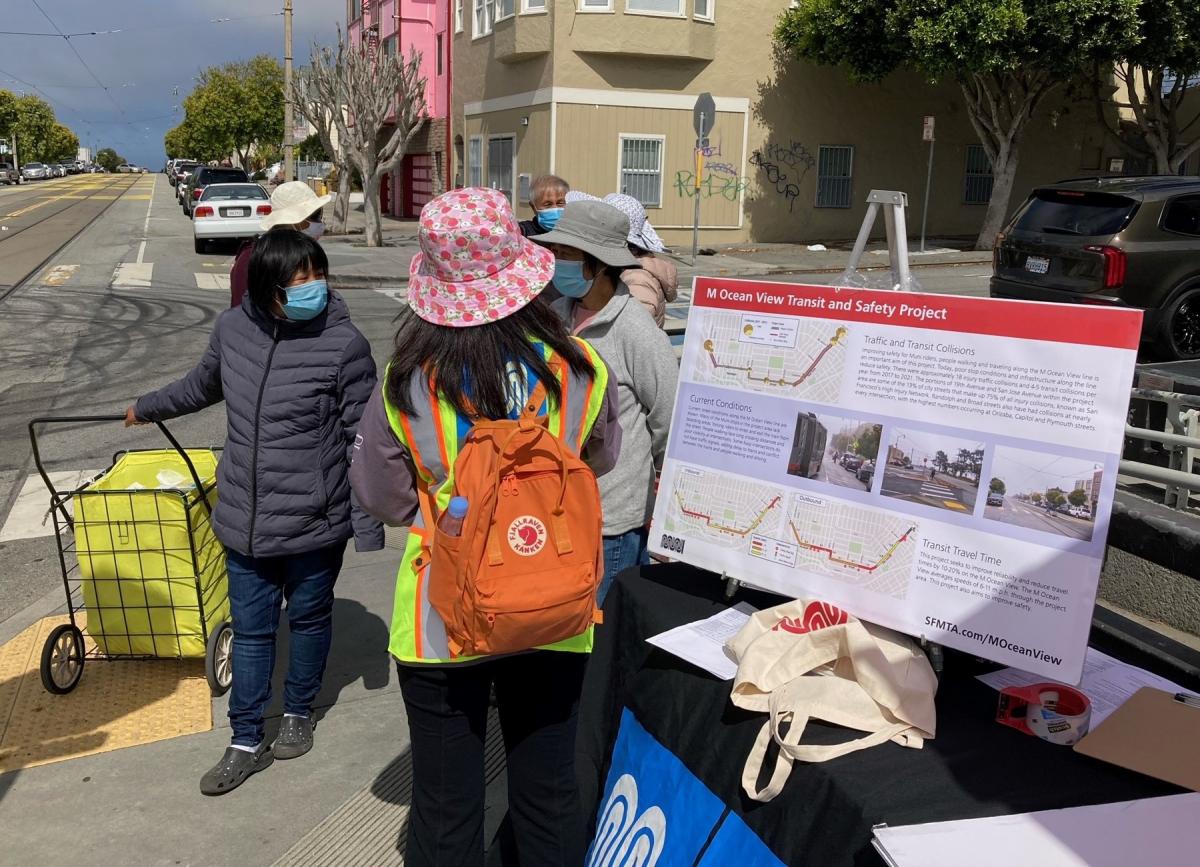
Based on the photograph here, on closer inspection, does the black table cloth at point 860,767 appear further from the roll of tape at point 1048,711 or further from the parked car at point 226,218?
the parked car at point 226,218

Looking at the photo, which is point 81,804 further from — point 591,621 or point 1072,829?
point 1072,829

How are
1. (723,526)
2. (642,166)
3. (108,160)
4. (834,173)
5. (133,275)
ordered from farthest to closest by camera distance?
(108,160)
(834,173)
(642,166)
(133,275)
(723,526)

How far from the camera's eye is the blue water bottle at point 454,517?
2006 millimetres

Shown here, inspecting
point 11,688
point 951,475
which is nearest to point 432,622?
point 951,475

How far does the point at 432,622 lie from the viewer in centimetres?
216

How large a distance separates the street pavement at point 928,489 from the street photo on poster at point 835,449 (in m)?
0.06

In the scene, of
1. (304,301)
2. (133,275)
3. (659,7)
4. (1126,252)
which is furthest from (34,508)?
(659,7)

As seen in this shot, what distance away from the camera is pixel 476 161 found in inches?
1080

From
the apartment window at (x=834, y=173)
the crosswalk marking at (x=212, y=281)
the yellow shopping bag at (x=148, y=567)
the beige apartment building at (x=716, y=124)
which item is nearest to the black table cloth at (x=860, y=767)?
the yellow shopping bag at (x=148, y=567)

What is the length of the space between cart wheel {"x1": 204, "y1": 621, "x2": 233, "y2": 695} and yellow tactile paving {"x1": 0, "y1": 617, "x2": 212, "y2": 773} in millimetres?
76

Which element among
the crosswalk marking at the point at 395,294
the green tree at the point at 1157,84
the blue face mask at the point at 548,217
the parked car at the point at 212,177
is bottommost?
the crosswalk marking at the point at 395,294

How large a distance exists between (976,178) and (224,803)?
89.5 ft

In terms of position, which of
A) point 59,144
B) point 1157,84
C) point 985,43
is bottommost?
point 1157,84

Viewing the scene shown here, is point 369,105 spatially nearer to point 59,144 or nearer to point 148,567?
point 148,567
